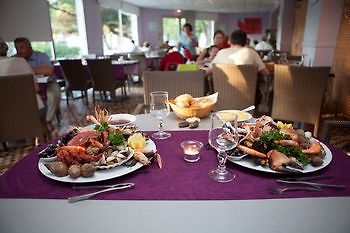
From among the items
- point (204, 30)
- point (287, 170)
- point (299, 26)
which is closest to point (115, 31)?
point (299, 26)

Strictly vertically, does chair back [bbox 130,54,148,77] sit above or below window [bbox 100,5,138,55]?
below

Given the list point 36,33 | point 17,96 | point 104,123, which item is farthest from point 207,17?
point 104,123

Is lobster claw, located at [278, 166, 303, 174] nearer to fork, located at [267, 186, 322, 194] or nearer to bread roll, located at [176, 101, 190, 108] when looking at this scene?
fork, located at [267, 186, 322, 194]

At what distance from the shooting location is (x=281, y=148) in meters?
0.82

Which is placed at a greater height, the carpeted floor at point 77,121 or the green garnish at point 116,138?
the green garnish at point 116,138

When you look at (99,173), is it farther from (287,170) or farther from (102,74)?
(102,74)

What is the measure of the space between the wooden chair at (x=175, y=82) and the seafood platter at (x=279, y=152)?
1.18 m

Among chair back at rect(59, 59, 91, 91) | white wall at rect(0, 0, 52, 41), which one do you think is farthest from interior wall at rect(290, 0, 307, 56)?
white wall at rect(0, 0, 52, 41)

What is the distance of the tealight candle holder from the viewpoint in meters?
0.92

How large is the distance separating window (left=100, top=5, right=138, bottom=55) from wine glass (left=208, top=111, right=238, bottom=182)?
8793 mm

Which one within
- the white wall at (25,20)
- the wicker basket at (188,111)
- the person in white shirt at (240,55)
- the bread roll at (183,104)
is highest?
the white wall at (25,20)

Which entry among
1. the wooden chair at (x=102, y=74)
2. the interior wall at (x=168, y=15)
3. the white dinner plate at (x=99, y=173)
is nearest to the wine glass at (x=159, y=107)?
the white dinner plate at (x=99, y=173)

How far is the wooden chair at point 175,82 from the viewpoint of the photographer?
6.67 ft

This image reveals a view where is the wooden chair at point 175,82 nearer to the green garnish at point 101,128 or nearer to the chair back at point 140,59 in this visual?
the green garnish at point 101,128
